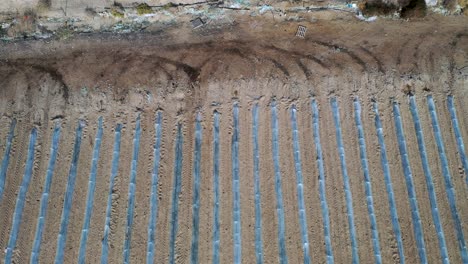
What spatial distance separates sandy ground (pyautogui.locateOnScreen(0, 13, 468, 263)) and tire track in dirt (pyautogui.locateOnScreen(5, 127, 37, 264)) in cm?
14

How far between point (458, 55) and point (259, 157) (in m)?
7.53

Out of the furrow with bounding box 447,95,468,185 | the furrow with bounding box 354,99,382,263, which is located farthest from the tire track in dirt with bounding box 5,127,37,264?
the furrow with bounding box 447,95,468,185

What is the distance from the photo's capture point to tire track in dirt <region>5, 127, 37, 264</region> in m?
12.4

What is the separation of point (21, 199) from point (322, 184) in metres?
9.06

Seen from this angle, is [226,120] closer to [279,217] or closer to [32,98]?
[279,217]

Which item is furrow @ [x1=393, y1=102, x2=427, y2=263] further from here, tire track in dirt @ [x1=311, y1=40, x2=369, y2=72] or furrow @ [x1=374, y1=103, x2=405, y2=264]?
tire track in dirt @ [x1=311, y1=40, x2=369, y2=72]

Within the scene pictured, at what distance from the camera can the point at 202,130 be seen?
1377 cm

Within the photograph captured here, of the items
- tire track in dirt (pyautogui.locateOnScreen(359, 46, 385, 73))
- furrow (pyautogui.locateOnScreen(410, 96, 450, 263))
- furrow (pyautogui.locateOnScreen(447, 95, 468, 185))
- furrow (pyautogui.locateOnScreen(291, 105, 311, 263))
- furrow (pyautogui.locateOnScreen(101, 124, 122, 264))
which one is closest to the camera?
furrow (pyautogui.locateOnScreen(410, 96, 450, 263))

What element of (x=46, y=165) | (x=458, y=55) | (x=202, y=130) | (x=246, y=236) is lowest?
(x=246, y=236)

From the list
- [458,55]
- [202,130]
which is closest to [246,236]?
[202,130]

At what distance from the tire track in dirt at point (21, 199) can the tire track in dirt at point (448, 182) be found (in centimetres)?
1254

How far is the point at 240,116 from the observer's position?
45.6 feet

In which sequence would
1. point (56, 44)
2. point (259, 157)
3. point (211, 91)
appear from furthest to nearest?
point (56, 44), point (211, 91), point (259, 157)

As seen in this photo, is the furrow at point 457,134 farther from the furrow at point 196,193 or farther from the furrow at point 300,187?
the furrow at point 196,193
